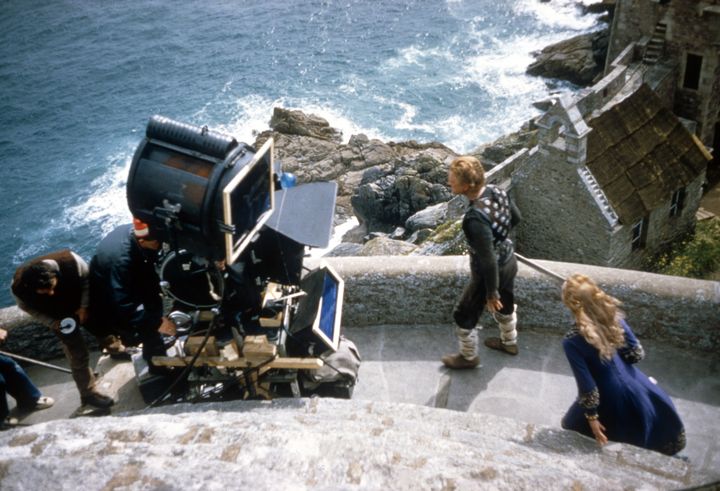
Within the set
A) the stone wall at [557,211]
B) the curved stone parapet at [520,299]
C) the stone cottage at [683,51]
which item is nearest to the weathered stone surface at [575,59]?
the stone cottage at [683,51]

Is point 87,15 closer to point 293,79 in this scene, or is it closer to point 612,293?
point 293,79

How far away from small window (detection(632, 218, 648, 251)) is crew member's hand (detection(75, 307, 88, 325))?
14551mm

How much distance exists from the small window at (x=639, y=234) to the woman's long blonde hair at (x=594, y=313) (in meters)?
13.6

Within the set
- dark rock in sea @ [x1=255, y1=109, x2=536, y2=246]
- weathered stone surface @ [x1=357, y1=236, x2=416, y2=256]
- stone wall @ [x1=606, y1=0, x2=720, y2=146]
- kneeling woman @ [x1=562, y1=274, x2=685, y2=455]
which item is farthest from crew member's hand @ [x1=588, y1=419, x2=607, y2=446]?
stone wall @ [x1=606, y1=0, x2=720, y2=146]

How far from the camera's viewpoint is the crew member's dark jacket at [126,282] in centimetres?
530

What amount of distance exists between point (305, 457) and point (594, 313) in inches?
84.7

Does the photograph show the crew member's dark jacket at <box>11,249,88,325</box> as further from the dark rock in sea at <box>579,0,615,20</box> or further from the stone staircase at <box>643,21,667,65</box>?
the dark rock in sea at <box>579,0,615,20</box>

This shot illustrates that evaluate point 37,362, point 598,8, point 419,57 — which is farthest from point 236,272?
point 598,8

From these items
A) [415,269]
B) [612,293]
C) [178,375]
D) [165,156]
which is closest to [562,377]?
[612,293]

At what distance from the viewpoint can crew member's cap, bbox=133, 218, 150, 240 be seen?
199 inches

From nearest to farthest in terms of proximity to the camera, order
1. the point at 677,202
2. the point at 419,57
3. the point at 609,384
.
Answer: the point at 609,384 < the point at 677,202 < the point at 419,57

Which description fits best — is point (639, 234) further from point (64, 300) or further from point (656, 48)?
point (64, 300)

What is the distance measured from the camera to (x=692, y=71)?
24.2 m

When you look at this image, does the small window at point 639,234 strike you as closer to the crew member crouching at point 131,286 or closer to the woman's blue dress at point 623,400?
the woman's blue dress at point 623,400
